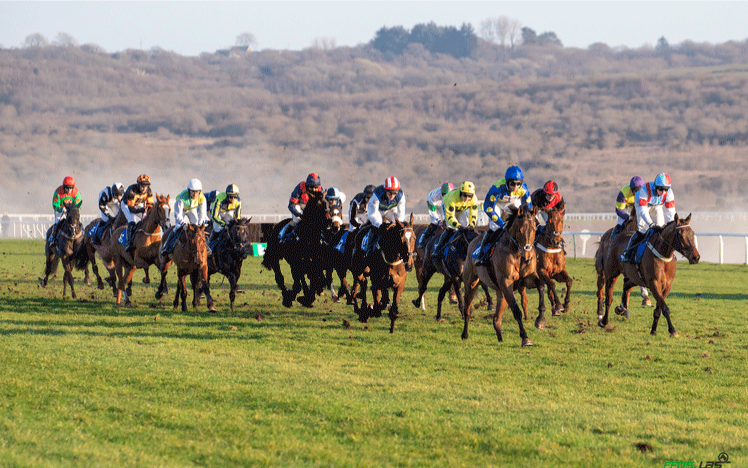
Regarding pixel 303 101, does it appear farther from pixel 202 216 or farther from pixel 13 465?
pixel 13 465

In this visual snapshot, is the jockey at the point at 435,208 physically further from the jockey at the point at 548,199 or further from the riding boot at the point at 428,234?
the jockey at the point at 548,199

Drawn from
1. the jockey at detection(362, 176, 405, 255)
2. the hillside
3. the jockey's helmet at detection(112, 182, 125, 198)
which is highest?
the hillside

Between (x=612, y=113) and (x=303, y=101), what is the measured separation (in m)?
36.4

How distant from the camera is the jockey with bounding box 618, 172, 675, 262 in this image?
1059cm

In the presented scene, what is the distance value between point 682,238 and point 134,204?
8.73 meters

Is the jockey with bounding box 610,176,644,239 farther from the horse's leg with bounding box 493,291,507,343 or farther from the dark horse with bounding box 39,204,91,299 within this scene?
the dark horse with bounding box 39,204,91,299

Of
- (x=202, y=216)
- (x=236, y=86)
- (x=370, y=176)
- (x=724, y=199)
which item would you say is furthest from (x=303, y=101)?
(x=202, y=216)

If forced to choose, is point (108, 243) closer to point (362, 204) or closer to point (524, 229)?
point (362, 204)

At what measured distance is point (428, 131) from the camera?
8244 centimetres

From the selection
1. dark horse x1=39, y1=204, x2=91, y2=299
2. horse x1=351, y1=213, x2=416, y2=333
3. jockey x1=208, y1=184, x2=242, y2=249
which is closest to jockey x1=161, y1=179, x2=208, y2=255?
jockey x1=208, y1=184, x2=242, y2=249

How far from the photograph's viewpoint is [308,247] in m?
12.5

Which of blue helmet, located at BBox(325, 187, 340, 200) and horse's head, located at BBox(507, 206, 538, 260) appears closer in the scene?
horse's head, located at BBox(507, 206, 538, 260)

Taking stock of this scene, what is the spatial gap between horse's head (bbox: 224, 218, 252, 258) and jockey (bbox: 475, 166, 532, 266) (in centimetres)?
462

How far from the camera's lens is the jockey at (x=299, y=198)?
1230 centimetres
